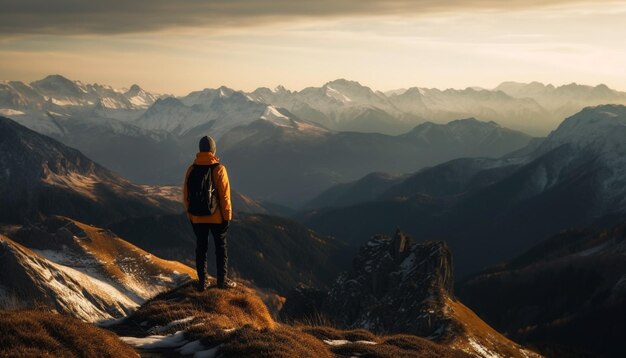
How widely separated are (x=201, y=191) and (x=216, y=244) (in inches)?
136

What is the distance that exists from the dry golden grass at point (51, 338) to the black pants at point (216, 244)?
10798mm

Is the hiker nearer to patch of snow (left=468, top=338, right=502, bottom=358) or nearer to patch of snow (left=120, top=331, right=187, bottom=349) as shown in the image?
patch of snow (left=120, top=331, right=187, bottom=349)

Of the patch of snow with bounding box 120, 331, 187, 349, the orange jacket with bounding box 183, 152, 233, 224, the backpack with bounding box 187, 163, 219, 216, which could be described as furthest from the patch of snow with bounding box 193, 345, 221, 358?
the backpack with bounding box 187, 163, 219, 216

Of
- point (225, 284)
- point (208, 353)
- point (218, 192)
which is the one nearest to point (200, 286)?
point (225, 284)

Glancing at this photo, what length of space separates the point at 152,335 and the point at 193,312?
2926mm

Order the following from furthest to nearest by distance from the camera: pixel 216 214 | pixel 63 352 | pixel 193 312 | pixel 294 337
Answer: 1. pixel 216 214
2. pixel 193 312
3. pixel 294 337
4. pixel 63 352

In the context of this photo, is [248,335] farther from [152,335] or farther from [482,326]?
[482,326]

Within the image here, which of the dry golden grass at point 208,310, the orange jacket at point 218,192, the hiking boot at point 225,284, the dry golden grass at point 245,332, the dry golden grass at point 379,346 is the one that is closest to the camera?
the dry golden grass at point 245,332

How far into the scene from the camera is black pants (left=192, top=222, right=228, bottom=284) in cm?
3369

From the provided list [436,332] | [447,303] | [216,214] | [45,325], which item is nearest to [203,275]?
[216,214]

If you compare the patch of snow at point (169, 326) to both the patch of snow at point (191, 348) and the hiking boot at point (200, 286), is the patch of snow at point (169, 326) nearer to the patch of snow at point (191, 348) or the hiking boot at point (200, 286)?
the patch of snow at point (191, 348)

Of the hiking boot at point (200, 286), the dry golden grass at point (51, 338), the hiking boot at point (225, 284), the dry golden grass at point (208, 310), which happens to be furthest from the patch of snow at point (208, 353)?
the hiking boot at point (225, 284)

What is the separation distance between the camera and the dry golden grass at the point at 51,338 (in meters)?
20.5

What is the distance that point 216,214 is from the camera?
33.2 meters
